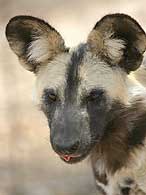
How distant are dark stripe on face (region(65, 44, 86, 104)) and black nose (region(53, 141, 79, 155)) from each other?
0.19 metres

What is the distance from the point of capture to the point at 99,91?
11.6 ft

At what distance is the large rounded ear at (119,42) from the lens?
11.4 ft

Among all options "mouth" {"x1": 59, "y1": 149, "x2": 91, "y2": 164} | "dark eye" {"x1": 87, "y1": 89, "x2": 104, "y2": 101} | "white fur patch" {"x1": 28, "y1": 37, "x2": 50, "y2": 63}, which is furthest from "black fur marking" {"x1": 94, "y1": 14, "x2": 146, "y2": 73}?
"mouth" {"x1": 59, "y1": 149, "x2": 91, "y2": 164}

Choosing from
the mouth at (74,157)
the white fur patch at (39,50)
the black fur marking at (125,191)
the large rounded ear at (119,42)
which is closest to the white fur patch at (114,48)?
the large rounded ear at (119,42)

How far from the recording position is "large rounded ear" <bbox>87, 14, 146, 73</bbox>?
11.4ft

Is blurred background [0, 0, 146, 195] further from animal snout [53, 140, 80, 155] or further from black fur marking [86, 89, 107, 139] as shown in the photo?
animal snout [53, 140, 80, 155]

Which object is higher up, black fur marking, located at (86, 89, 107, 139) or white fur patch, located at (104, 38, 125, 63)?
white fur patch, located at (104, 38, 125, 63)

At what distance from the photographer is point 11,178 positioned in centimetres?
502

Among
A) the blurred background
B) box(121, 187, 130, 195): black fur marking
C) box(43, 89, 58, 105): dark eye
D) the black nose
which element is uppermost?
box(43, 89, 58, 105): dark eye

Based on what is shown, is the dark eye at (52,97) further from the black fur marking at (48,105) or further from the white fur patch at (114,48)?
the white fur patch at (114,48)

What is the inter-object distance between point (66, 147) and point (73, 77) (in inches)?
12.0

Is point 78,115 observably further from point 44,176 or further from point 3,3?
point 3,3

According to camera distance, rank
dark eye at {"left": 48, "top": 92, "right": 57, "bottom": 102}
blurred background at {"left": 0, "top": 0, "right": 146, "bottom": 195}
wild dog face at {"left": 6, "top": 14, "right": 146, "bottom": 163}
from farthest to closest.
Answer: blurred background at {"left": 0, "top": 0, "right": 146, "bottom": 195}, dark eye at {"left": 48, "top": 92, "right": 57, "bottom": 102}, wild dog face at {"left": 6, "top": 14, "right": 146, "bottom": 163}

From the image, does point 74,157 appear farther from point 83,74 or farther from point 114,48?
point 114,48
